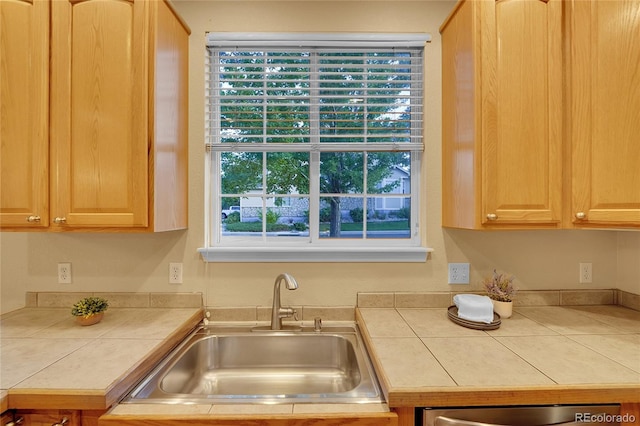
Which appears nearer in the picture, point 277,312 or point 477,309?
point 477,309

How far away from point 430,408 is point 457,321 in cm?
58

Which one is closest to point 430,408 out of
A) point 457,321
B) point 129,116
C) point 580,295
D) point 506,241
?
point 457,321

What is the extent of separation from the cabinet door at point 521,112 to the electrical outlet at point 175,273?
1.58m

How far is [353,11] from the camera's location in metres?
1.69

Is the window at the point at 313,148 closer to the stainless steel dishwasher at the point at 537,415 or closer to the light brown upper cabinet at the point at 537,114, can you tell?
the light brown upper cabinet at the point at 537,114

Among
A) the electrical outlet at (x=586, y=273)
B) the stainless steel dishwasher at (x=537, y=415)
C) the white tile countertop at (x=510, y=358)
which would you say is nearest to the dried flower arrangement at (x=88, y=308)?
the white tile countertop at (x=510, y=358)

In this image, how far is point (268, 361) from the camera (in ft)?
4.89

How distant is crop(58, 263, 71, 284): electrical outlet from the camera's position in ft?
5.40

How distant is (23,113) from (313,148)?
1.32 metres

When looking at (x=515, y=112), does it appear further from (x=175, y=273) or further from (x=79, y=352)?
(x=79, y=352)

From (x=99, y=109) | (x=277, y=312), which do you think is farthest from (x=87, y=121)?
(x=277, y=312)

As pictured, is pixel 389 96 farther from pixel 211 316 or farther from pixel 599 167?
pixel 211 316

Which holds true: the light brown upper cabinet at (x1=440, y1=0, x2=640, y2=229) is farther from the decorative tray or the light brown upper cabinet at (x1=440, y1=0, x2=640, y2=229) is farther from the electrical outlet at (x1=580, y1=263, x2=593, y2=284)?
the electrical outlet at (x1=580, y1=263, x2=593, y2=284)

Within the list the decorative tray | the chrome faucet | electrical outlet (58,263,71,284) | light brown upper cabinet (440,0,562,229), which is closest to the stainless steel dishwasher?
the decorative tray
